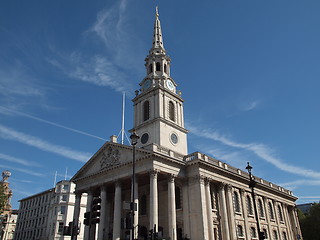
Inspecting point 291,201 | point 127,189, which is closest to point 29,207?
point 127,189

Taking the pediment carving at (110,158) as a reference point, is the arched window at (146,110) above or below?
above

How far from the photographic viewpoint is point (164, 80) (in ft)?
152

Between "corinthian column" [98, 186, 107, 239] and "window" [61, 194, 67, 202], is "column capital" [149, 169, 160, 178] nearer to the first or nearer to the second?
"corinthian column" [98, 186, 107, 239]

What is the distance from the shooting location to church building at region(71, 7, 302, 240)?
3241 centimetres

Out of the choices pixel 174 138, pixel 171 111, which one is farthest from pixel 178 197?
pixel 171 111

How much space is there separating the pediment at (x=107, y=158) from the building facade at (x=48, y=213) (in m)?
25.9

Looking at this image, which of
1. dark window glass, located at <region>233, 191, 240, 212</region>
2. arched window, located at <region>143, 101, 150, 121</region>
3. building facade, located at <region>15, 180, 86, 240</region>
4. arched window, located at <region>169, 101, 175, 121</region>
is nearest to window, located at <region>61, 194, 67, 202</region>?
building facade, located at <region>15, 180, 86, 240</region>

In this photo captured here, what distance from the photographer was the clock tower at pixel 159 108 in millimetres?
41062

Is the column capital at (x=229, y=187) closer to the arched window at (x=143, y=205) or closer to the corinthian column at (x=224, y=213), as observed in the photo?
the corinthian column at (x=224, y=213)

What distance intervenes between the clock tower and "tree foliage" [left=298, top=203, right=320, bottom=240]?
97.7 feet

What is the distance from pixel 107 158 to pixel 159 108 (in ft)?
34.7

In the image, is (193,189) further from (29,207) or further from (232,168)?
(29,207)

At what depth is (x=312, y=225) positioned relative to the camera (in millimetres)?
54812

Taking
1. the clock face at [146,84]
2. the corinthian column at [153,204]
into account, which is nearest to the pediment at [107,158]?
the corinthian column at [153,204]
